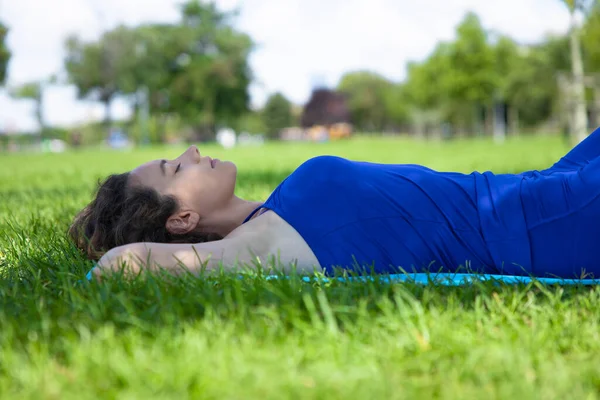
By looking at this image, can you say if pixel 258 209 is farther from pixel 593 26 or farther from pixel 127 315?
pixel 593 26

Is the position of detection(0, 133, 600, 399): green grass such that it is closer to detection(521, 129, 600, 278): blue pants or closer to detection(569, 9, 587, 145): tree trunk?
detection(521, 129, 600, 278): blue pants

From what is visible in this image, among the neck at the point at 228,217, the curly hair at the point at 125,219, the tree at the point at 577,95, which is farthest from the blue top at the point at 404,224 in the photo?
the tree at the point at 577,95

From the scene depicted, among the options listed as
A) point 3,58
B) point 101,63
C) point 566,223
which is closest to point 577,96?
point 566,223

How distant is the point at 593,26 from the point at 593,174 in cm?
2029

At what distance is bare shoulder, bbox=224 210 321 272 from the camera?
2.63 meters

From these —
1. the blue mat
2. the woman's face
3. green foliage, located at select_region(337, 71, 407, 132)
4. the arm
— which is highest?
green foliage, located at select_region(337, 71, 407, 132)

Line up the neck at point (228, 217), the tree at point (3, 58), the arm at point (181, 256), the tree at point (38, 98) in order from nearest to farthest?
the arm at point (181, 256) < the neck at point (228, 217) < the tree at point (3, 58) < the tree at point (38, 98)

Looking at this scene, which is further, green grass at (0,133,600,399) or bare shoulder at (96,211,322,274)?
bare shoulder at (96,211,322,274)

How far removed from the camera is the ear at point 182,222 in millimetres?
2871

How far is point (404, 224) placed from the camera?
2631 mm

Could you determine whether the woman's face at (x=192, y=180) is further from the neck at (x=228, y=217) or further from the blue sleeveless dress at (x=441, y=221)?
the blue sleeveless dress at (x=441, y=221)

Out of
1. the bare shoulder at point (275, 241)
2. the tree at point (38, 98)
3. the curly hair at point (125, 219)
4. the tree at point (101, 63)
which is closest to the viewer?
the bare shoulder at point (275, 241)

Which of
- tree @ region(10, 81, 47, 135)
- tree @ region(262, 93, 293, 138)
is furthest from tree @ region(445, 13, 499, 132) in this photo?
tree @ region(262, 93, 293, 138)

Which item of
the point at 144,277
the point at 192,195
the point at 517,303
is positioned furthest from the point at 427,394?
the point at 192,195
